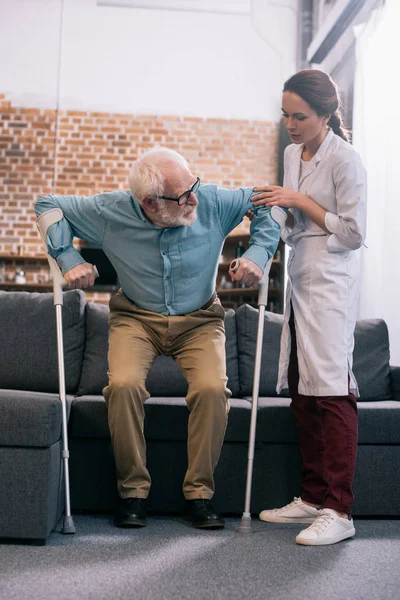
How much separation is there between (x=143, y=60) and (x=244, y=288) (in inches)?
103

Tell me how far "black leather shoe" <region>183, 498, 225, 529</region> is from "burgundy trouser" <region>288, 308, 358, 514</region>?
1.13 ft

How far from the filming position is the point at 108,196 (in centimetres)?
249

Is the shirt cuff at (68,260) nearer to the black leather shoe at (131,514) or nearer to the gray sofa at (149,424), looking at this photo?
the gray sofa at (149,424)

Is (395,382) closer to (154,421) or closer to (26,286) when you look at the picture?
(154,421)

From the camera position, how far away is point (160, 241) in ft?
7.89

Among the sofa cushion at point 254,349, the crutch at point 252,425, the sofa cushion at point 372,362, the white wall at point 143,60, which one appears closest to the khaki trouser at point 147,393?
the crutch at point 252,425

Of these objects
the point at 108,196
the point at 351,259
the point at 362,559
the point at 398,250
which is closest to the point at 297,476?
the point at 362,559

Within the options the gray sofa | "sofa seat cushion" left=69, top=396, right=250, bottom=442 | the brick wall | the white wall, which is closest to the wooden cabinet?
the brick wall

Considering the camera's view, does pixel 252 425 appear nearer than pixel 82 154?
Yes

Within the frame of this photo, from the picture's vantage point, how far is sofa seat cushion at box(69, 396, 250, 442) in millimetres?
2537

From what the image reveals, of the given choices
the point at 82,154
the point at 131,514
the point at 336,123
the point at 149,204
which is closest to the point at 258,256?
the point at 149,204

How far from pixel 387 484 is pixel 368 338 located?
87cm

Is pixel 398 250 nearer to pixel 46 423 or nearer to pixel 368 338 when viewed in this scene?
pixel 368 338

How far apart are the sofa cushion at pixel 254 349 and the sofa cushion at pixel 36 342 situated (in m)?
0.72
